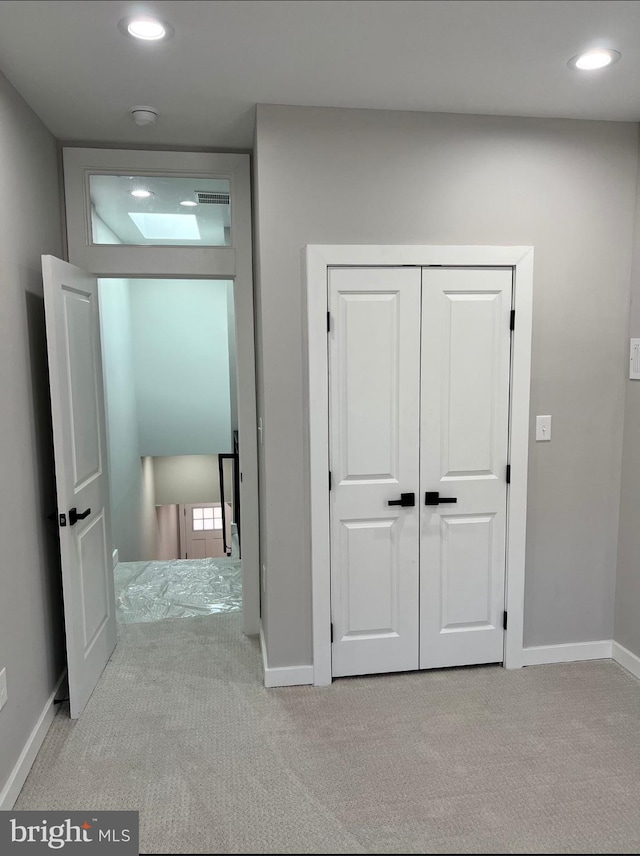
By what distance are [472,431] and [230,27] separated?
6.28ft

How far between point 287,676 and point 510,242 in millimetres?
2340

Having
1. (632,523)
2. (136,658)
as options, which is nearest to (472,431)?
(632,523)

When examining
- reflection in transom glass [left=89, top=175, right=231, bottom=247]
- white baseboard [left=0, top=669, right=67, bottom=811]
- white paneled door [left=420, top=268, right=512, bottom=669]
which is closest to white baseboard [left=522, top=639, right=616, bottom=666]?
white paneled door [left=420, top=268, right=512, bottom=669]

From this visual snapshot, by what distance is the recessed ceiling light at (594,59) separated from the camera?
212 centimetres

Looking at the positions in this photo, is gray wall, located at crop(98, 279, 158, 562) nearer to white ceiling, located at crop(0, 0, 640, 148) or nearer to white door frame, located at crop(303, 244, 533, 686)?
white door frame, located at crop(303, 244, 533, 686)

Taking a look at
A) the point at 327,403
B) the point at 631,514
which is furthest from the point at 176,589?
the point at 631,514

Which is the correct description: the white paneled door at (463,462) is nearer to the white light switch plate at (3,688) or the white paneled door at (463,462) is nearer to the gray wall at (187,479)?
the white light switch plate at (3,688)

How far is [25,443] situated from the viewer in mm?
2412

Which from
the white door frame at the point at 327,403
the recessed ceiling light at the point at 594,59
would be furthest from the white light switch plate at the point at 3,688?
the recessed ceiling light at the point at 594,59

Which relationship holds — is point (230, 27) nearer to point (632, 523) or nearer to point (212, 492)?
point (632, 523)

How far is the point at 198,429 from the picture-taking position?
6789mm

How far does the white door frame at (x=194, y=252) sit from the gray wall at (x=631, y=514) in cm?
194

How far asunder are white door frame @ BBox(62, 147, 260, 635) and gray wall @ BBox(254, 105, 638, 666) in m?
0.48

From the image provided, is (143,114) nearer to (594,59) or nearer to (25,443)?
(25,443)
